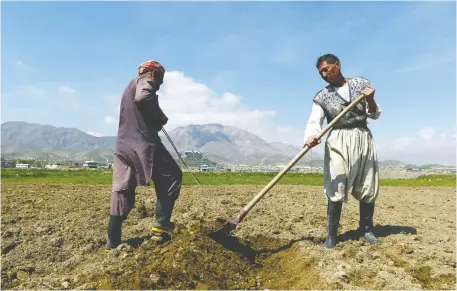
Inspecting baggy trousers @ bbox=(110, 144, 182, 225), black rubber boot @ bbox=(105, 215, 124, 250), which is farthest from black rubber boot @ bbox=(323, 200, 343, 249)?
black rubber boot @ bbox=(105, 215, 124, 250)

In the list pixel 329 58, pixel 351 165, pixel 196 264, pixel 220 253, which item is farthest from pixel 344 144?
pixel 196 264

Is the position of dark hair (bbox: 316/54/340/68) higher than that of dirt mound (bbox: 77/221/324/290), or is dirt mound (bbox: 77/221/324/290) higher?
dark hair (bbox: 316/54/340/68)

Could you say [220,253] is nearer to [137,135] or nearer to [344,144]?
[137,135]

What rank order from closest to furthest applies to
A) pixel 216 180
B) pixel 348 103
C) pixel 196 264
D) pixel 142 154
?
pixel 196 264 → pixel 142 154 → pixel 348 103 → pixel 216 180

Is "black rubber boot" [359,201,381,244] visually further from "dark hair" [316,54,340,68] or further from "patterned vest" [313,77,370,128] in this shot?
"dark hair" [316,54,340,68]

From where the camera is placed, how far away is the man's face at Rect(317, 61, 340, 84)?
4.71 m

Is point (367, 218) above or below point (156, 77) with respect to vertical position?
below

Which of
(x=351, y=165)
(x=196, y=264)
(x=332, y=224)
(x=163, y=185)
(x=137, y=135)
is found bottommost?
(x=196, y=264)

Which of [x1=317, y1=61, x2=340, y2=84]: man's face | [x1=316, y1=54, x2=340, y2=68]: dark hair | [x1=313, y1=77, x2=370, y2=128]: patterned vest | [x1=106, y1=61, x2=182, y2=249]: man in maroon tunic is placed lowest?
[x1=106, y1=61, x2=182, y2=249]: man in maroon tunic

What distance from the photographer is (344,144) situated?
4621mm

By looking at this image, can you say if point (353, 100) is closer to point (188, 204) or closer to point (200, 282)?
point (200, 282)

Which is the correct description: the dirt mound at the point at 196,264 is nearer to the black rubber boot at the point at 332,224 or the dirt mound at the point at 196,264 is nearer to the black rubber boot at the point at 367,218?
the black rubber boot at the point at 332,224

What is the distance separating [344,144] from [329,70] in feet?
3.07

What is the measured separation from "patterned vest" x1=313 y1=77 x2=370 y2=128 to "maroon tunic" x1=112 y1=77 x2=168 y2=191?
2068mm
